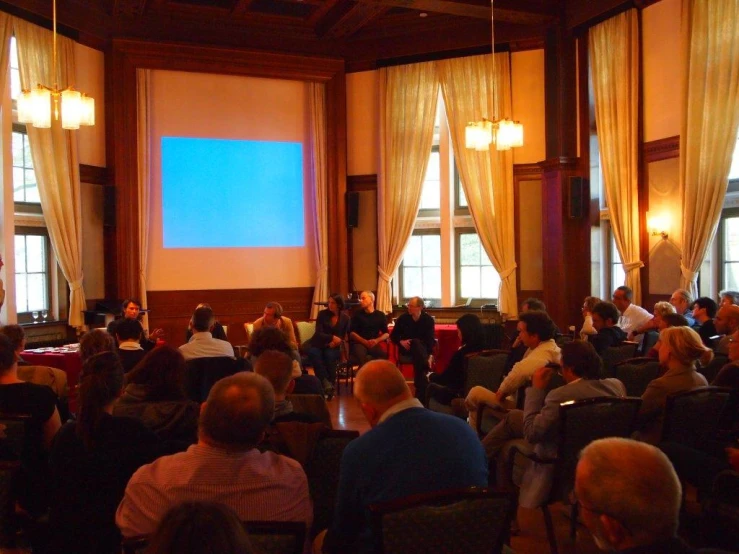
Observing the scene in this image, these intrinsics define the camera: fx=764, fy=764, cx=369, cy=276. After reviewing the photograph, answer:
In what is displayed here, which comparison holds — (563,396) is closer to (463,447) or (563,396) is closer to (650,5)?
(463,447)

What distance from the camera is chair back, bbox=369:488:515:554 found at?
2.13 m

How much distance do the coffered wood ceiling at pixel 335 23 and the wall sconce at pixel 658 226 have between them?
2.67 m

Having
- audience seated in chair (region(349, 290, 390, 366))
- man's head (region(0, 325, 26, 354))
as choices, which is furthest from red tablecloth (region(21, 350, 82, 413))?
audience seated in chair (region(349, 290, 390, 366))

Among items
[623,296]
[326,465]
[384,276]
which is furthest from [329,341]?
[326,465]

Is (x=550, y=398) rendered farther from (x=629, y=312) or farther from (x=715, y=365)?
(x=629, y=312)

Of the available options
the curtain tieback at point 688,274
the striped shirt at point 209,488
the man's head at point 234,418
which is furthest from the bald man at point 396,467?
the curtain tieback at point 688,274

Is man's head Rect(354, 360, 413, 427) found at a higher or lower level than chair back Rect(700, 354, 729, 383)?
higher

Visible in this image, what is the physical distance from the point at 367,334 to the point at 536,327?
402cm

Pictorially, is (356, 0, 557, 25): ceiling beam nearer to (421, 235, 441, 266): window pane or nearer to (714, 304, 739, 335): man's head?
(421, 235, 441, 266): window pane

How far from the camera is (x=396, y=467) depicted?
8.18ft

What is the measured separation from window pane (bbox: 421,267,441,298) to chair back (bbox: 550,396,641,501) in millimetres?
7965

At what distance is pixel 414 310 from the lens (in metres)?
8.36

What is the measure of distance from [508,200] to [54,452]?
8898mm

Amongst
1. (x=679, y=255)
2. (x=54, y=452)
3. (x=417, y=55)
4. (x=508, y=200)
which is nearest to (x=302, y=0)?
(x=417, y=55)
